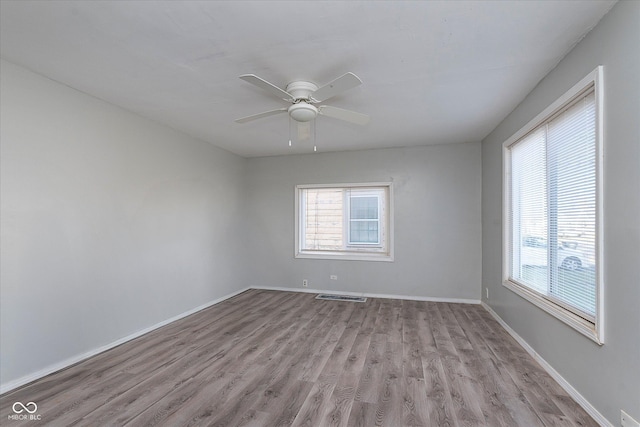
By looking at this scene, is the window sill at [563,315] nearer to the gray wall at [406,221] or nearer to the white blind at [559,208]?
the white blind at [559,208]

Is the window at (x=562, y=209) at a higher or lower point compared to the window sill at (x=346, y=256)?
higher

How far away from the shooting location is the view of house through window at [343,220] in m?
5.18

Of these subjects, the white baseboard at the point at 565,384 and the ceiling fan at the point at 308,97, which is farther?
the ceiling fan at the point at 308,97

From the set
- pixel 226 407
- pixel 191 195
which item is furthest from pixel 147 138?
pixel 226 407


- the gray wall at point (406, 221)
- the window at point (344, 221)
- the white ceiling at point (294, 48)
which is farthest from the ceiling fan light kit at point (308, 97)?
the window at point (344, 221)

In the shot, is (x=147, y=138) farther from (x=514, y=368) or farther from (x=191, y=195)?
(x=514, y=368)

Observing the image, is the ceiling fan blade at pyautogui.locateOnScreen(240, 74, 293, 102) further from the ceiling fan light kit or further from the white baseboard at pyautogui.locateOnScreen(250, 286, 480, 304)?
the white baseboard at pyautogui.locateOnScreen(250, 286, 480, 304)

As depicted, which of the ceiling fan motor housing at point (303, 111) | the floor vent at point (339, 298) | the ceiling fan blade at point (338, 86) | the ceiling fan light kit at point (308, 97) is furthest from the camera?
the floor vent at point (339, 298)

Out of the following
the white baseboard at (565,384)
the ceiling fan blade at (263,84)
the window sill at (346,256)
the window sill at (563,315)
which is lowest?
the white baseboard at (565,384)

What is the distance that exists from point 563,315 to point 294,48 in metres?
2.79

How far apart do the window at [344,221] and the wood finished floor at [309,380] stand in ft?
5.53

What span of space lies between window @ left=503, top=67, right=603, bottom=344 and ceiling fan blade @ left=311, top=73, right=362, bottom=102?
151 centimetres

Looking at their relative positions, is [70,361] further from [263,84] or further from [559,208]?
[559,208]

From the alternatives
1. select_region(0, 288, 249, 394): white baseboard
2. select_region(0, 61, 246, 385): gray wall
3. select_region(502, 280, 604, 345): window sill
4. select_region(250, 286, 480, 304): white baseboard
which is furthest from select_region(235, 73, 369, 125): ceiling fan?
select_region(250, 286, 480, 304): white baseboard
